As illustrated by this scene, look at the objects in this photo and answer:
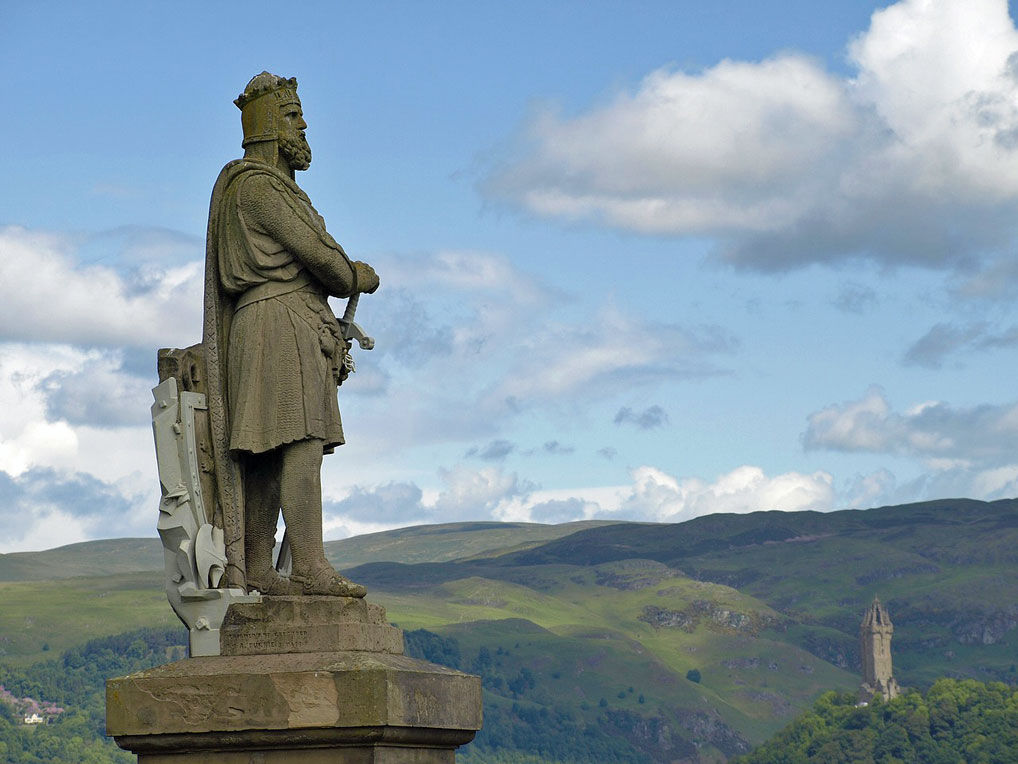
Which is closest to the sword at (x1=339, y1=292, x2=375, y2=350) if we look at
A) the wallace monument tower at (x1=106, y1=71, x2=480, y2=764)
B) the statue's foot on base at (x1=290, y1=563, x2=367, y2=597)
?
the wallace monument tower at (x1=106, y1=71, x2=480, y2=764)

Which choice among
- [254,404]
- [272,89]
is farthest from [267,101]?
[254,404]

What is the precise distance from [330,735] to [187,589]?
1.26 metres

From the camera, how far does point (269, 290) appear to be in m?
11.4

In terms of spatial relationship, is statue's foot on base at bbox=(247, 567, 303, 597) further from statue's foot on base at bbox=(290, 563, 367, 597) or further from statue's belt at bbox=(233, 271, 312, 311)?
statue's belt at bbox=(233, 271, 312, 311)

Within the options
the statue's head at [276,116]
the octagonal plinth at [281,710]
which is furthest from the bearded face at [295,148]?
the octagonal plinth at [281,710]

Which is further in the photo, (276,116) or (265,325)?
(276,116)

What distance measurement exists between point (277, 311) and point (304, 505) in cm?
115

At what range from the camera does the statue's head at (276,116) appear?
11.8 meters

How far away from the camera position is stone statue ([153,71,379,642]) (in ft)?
36.6

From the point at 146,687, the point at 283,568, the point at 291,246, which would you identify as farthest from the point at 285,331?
the point at 146,687

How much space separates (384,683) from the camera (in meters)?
10.4

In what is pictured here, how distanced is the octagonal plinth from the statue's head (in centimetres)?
314

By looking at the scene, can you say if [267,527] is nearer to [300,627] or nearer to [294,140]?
[300,627]

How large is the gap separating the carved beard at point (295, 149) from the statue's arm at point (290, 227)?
35 cm
